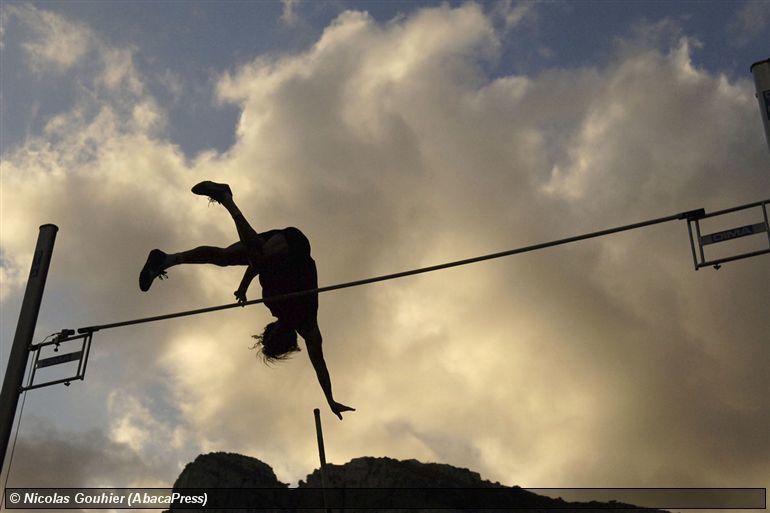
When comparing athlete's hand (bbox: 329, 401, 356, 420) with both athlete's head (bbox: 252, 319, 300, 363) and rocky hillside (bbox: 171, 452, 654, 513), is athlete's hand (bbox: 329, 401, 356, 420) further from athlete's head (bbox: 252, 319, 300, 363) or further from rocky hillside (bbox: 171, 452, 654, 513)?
rocky hillside (bbox: 171, 452, 654, 513)

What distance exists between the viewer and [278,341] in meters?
11.5

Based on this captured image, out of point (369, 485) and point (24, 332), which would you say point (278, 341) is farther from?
point (369, 485)

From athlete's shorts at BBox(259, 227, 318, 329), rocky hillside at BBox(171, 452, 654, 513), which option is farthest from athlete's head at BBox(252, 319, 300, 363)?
rocky hillside at BBox(171, 452, 654, 513)

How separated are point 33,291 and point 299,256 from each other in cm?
365

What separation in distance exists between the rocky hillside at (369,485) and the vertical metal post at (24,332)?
4574 cm

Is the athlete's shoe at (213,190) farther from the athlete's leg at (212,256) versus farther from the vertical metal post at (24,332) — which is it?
the vertical metal post at (24,332)

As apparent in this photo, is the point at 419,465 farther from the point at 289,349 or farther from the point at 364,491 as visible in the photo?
the point at 289,349

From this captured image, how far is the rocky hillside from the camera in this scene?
56.1 meters

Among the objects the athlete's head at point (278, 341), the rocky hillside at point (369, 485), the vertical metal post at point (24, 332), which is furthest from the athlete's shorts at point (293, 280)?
the rocky hillside at point (369, 485)

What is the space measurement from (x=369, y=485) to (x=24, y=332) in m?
50.8

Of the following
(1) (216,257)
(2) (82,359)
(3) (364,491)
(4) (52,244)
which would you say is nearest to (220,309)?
(1) (216,257)

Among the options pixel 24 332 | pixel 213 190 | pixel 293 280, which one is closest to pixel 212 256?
pixel 293 280

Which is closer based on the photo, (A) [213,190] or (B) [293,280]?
(A) [213,190]

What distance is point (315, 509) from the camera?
63.8 m
